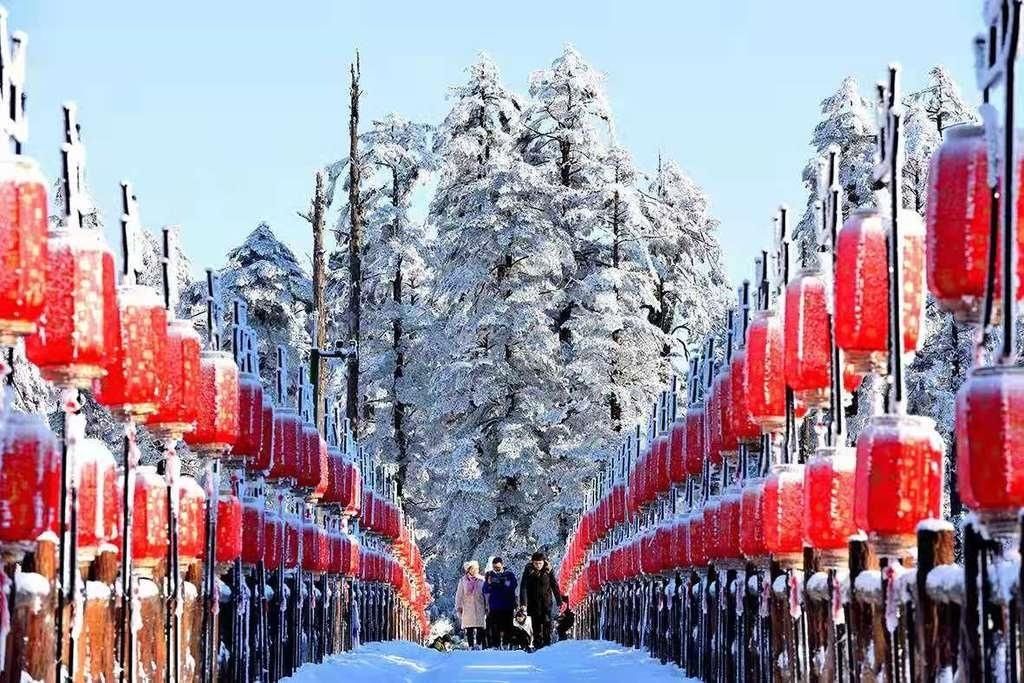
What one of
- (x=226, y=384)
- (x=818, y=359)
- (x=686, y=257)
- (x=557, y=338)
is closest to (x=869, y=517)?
(x=818, y=359)

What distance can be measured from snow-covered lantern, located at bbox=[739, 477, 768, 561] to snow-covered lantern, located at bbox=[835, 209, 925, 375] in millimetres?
3526

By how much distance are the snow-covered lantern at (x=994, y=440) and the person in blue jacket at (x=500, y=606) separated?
74.9 ft

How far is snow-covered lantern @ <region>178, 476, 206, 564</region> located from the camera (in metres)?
13.0

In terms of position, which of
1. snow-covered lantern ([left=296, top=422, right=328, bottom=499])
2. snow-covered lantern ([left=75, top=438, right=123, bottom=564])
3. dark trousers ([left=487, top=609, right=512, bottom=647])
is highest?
snow-covered lantern ([left=296, top=422, right=328, bottom=499])

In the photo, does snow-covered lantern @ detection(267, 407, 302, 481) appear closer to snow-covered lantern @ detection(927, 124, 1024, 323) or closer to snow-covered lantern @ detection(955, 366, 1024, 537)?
snow-covered lantern @ detection(927, 124, 1024, 323)

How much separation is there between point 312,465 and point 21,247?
47.6ft

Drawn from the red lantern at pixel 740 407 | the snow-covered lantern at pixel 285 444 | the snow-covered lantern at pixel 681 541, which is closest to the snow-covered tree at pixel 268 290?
the snow-covered lantern at pixel 285 444

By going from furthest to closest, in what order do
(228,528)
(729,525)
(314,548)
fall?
(314,548) → (729,525) → (228,528)

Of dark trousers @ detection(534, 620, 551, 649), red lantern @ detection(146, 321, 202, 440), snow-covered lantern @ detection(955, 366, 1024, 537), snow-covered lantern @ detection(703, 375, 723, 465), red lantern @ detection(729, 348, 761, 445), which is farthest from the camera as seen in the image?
dark trousers @ detection(534, 620, 551, 649)

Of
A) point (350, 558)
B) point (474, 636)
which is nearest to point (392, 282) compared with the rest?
point (474, 636)

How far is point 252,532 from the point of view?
667 inches

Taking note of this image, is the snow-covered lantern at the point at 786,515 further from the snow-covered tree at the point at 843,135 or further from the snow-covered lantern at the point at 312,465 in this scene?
the snow-covered tree at the point at 843,135

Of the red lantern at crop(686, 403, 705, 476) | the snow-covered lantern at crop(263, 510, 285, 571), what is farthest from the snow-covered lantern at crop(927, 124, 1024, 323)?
Result: the red lantern at crop(686, 403, 705, 476)

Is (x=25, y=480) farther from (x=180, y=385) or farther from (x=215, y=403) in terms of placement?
(x=215, y=403)
